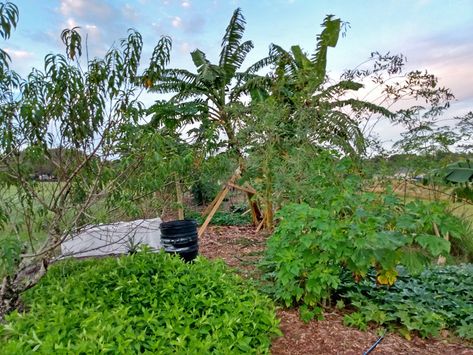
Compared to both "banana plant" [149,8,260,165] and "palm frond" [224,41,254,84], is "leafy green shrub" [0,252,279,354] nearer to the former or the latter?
"banana plant" [149,8,260,165]

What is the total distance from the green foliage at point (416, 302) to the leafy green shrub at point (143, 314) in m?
0.98

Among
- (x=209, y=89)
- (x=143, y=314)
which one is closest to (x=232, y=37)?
(x=209, y=89)

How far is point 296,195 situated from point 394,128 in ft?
7.99

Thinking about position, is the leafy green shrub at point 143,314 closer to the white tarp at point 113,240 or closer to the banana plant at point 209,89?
the white tarp at point 113,240

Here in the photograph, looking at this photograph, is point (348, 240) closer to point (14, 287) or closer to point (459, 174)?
point (459, 174)

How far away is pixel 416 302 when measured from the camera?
132 inches

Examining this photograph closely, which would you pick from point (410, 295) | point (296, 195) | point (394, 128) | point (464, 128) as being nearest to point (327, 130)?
point (394, 128)

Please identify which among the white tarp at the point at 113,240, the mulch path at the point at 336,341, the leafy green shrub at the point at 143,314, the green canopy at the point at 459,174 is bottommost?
the mulch path at the point at 336,341

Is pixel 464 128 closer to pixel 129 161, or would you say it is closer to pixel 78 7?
pixel 129 161

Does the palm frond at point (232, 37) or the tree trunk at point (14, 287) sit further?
the palm frond at point (232, 37)

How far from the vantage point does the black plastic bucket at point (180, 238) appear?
15.1ft

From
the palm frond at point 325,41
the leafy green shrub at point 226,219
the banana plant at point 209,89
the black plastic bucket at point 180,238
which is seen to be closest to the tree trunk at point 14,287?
the black plastic bucket at point 180,238

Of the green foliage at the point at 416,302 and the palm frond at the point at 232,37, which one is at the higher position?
the palm frond at the point at 232,37

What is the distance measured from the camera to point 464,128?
16.7 ft
